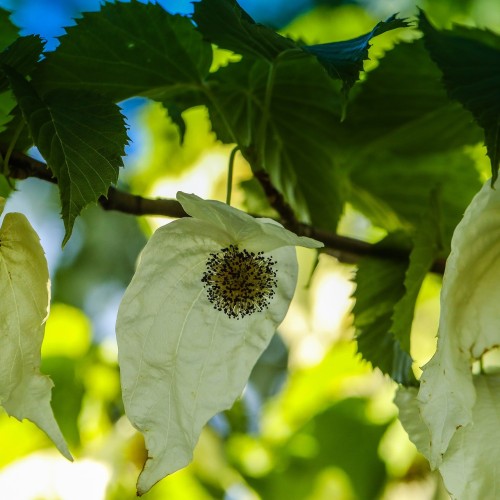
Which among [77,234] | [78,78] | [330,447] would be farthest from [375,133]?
[77,234]

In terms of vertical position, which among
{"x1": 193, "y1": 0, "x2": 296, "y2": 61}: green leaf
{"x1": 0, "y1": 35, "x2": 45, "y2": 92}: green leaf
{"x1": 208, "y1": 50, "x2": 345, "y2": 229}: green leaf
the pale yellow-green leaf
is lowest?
the pale yellow-green leaf

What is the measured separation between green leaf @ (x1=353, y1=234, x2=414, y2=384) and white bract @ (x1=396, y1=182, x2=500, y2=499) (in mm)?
85

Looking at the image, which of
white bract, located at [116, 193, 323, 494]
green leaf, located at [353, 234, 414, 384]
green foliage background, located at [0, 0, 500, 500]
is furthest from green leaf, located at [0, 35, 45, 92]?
green leaf, located at [353, 234, 414, 384]

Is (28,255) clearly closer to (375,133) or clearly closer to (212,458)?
(375,133)

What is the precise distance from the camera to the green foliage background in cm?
38

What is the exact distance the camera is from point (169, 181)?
0.99 meters

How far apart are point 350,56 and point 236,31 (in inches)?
2.7

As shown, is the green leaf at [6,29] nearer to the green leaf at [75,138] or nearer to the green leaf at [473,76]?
the green leaf at [75,138]

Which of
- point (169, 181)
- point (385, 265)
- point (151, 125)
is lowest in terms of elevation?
point (385, 265)

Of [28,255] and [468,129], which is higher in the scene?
[468,129]

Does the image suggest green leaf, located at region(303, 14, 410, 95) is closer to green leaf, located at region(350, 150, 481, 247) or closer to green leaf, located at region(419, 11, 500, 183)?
green leaf, located at region(419, 11, 500, 183)

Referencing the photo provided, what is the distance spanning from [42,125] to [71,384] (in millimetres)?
596

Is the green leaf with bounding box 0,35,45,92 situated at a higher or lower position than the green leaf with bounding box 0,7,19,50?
lower

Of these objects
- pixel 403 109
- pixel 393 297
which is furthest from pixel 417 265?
pixel 403 109
